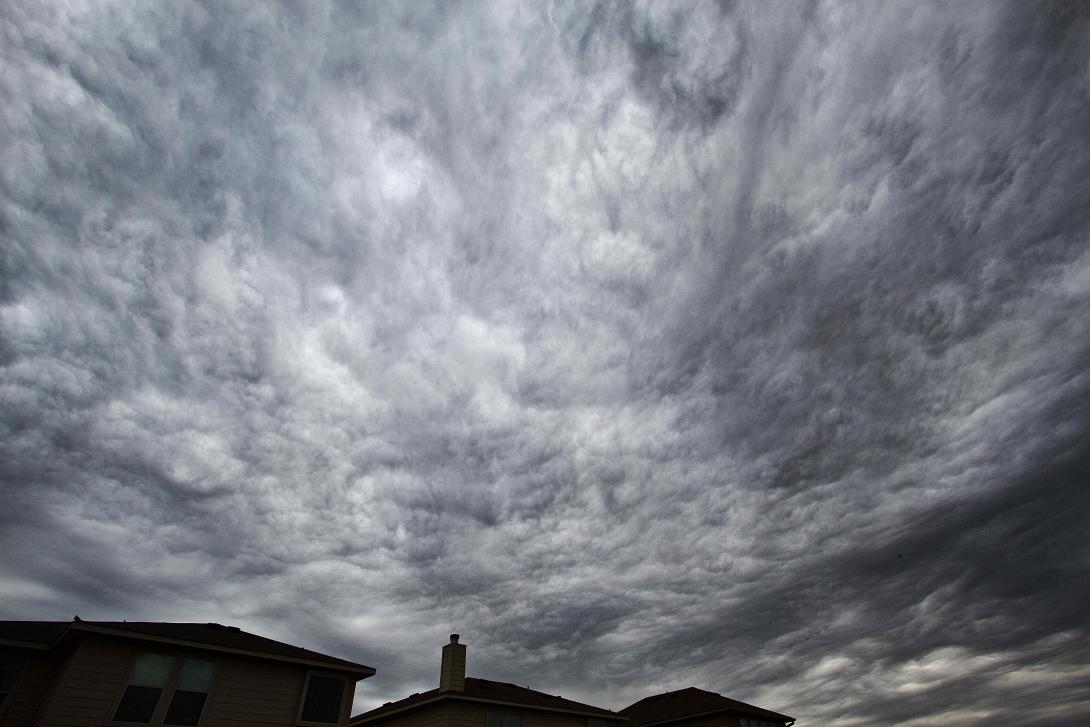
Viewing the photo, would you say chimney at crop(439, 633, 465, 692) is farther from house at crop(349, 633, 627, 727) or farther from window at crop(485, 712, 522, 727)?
window at crop(485, 712, 522, 727)

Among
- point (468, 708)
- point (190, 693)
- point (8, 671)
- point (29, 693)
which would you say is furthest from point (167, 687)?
point (468, 708)

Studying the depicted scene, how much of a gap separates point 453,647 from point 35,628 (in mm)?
16896

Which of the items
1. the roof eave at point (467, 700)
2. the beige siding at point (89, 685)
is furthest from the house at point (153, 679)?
the roof eave at point (467, 700)

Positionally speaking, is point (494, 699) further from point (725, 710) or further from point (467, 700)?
point (725, 710)

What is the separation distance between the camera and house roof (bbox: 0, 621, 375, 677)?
1770cm

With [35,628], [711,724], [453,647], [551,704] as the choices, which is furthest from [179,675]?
[711,724]

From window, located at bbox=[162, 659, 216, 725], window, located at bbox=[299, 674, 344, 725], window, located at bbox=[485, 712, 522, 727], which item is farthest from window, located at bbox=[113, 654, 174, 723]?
window, located at bbox=[485, 712, 522, 727]

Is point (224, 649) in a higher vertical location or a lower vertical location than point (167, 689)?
higher

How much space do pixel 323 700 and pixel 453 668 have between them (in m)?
6.90

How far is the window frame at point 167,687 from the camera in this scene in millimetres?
17031

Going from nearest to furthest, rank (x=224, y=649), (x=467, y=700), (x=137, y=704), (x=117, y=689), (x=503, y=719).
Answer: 1. (x=117, y=689)
2. (x=137, y=704)
3. (x=224, y=649)
4. (x=467, y=700)
5. (x=503, y=719)

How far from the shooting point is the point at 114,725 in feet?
54.9

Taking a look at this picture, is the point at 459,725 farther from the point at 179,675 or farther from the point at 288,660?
the point at 179,675

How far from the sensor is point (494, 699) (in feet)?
87.0
